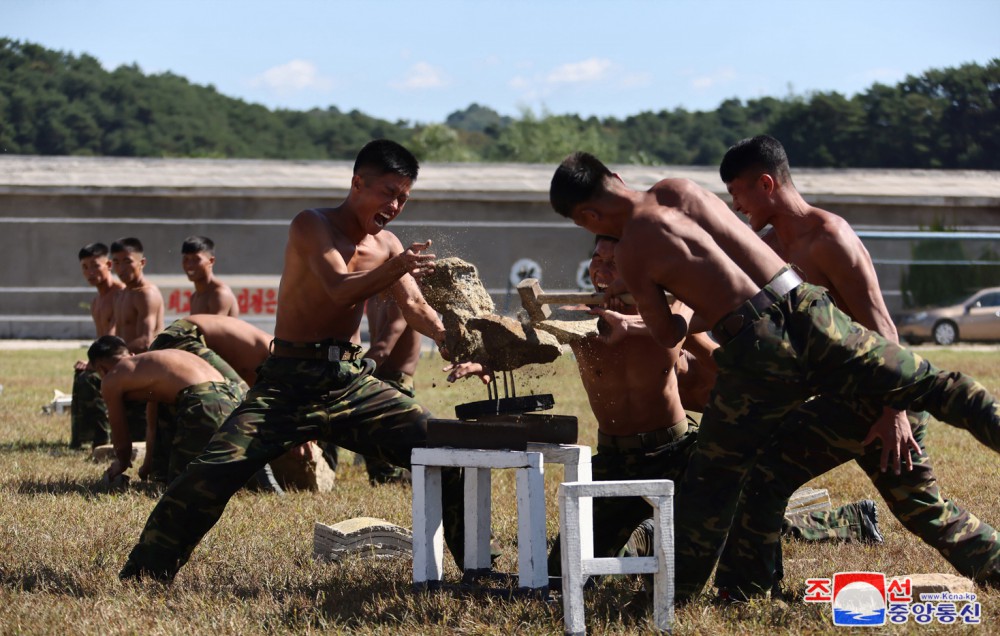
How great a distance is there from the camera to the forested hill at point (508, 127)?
169 ft

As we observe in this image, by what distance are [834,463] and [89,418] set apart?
24.4 ft

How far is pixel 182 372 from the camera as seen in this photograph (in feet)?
27.2

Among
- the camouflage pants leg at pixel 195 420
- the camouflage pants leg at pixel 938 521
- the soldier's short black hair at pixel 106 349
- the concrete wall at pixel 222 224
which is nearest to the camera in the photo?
the camouflage pants leg at pixel 938 521

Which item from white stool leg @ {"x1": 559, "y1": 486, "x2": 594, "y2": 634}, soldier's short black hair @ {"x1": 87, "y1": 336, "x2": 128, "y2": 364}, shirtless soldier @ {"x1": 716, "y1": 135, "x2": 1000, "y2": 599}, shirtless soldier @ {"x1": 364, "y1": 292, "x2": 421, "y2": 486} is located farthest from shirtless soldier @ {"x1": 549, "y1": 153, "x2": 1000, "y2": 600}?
soldier's short black hair @ {"x1": 87, "y1": 336, "x2": 128, "y2": 364}

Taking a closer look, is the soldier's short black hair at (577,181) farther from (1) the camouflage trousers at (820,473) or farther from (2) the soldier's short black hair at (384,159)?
(1) the camouflage trousers at (820,473)

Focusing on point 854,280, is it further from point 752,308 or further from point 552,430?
point 552,430

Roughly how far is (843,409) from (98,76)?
6501 centimetres

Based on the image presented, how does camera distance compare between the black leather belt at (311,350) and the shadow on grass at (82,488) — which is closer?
the black leather belt at (311,350)

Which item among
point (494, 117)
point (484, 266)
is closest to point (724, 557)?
point (484, 266)

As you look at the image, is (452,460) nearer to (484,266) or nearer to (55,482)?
(55,482)

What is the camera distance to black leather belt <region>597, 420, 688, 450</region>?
567 centimetres

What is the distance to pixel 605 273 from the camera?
19.4 ft

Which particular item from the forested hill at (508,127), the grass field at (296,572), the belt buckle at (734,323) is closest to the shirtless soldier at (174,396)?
the grass field at (296,572)

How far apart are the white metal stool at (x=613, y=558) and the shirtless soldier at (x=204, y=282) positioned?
266 inches
